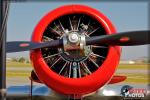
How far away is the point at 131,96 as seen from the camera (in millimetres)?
5551

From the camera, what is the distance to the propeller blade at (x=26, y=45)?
125 inches

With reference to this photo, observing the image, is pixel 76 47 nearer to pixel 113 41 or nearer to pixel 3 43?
pixel 113 41

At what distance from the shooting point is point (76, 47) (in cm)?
308

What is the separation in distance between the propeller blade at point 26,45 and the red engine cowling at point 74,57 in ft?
0.22

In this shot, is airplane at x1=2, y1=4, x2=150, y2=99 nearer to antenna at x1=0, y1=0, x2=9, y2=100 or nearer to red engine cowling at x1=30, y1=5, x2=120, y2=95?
red engine cowling at x1=30, y1=5, x2=120, y2=95

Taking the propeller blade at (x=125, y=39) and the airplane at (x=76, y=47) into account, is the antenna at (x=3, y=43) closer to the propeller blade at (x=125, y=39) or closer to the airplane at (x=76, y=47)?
the airplane at (x=76, y=47)

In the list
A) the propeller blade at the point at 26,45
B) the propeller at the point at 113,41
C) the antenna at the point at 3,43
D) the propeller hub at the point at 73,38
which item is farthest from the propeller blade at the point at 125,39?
the antenna at the point at 3,43

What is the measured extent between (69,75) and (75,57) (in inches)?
7.3

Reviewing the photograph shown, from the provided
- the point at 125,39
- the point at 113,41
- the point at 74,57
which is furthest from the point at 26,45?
the point at 125,39

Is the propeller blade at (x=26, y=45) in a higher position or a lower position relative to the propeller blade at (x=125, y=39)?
lower

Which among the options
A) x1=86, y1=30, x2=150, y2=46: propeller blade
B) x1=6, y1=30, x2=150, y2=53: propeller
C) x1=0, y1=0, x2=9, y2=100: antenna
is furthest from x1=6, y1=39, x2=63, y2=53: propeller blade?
x1=0, y1=0, x2=9, y2=100: antenna

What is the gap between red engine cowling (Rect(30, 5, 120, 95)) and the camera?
3176 mm

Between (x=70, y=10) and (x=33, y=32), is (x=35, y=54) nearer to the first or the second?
(x=33, y=32)

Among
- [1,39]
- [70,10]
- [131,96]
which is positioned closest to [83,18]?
[70,10]
